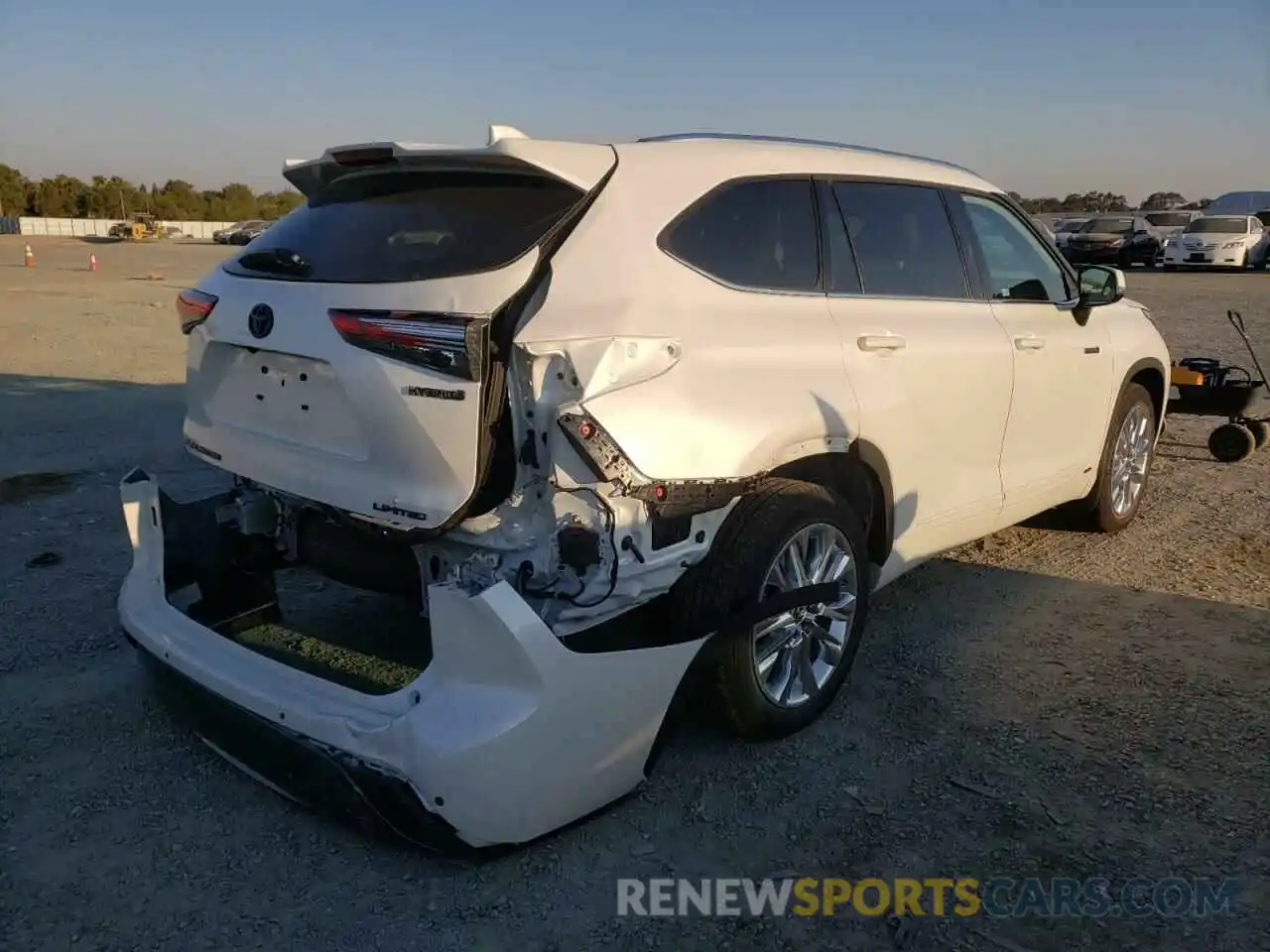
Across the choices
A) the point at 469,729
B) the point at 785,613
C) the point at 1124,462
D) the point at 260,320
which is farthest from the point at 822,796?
the point at 1124,462

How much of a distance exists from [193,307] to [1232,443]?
6.69 metres

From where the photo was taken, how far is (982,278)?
14.9 ft

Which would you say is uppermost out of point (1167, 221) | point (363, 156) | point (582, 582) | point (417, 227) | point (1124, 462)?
point (1167, 221)

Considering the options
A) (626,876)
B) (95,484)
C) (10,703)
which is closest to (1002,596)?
(626,876)

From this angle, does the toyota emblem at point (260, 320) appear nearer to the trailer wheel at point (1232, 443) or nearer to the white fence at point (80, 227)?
the trailer wheel at point (1232, 443)

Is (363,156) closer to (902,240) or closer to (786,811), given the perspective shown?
(902,240)

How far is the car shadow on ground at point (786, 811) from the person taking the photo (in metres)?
2.72

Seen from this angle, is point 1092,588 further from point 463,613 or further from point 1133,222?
point 1133,222

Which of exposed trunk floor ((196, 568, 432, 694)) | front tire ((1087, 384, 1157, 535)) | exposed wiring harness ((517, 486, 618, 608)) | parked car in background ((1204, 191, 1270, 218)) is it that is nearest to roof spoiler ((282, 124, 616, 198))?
exposed wiring harness ((517, 486, 618, 608))

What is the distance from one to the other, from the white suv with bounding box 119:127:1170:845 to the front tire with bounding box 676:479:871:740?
0.03 ft

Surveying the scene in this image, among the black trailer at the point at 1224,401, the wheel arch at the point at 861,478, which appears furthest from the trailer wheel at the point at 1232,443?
the wheel arch at the point at 861,478

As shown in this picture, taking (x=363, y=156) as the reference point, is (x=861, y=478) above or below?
below

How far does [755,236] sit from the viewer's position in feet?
11.6

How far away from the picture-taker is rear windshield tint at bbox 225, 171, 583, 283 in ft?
9.86
